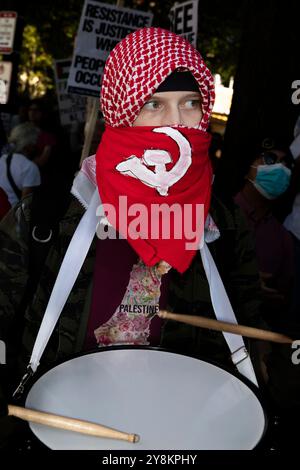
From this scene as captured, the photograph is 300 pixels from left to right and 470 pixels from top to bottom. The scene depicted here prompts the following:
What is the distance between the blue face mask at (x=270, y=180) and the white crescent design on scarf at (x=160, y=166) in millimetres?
2549

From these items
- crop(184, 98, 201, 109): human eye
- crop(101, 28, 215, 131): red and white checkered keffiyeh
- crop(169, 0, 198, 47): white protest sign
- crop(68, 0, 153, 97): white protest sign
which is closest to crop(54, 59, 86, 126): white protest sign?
crop(68, 0, 153, 97): white protest sign

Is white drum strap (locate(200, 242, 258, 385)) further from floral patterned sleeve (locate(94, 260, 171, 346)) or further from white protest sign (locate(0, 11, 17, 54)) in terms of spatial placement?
white protest sign (locate(0, 11, 17, 54))

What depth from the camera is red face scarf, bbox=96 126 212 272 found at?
1982 mm

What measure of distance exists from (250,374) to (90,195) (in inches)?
28.9

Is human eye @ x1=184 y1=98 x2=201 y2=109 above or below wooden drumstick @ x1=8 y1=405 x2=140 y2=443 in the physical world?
above

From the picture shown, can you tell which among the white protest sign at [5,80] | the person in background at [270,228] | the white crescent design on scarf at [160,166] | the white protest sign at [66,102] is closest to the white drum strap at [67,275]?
the white crescent design on scarf at [160,166]

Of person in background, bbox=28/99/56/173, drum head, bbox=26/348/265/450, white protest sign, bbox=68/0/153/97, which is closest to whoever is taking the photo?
drum head, bbox=26/348/265/450

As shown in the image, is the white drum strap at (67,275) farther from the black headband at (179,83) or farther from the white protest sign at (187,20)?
the white protest sign at (187,20)

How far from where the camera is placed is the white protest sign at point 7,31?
36.7 ft

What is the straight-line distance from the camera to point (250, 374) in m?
1.79

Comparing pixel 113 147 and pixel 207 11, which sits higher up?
pixel 207 11

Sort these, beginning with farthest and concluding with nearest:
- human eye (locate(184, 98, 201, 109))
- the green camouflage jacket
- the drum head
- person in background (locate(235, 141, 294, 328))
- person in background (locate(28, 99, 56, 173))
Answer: person in background (locate(28, 99, 56, 173))
person in background (locate(235, 141, 294, 328))
human eye (locate(184, 98, 201, 109))
the green camouflage jacket
the drum head
